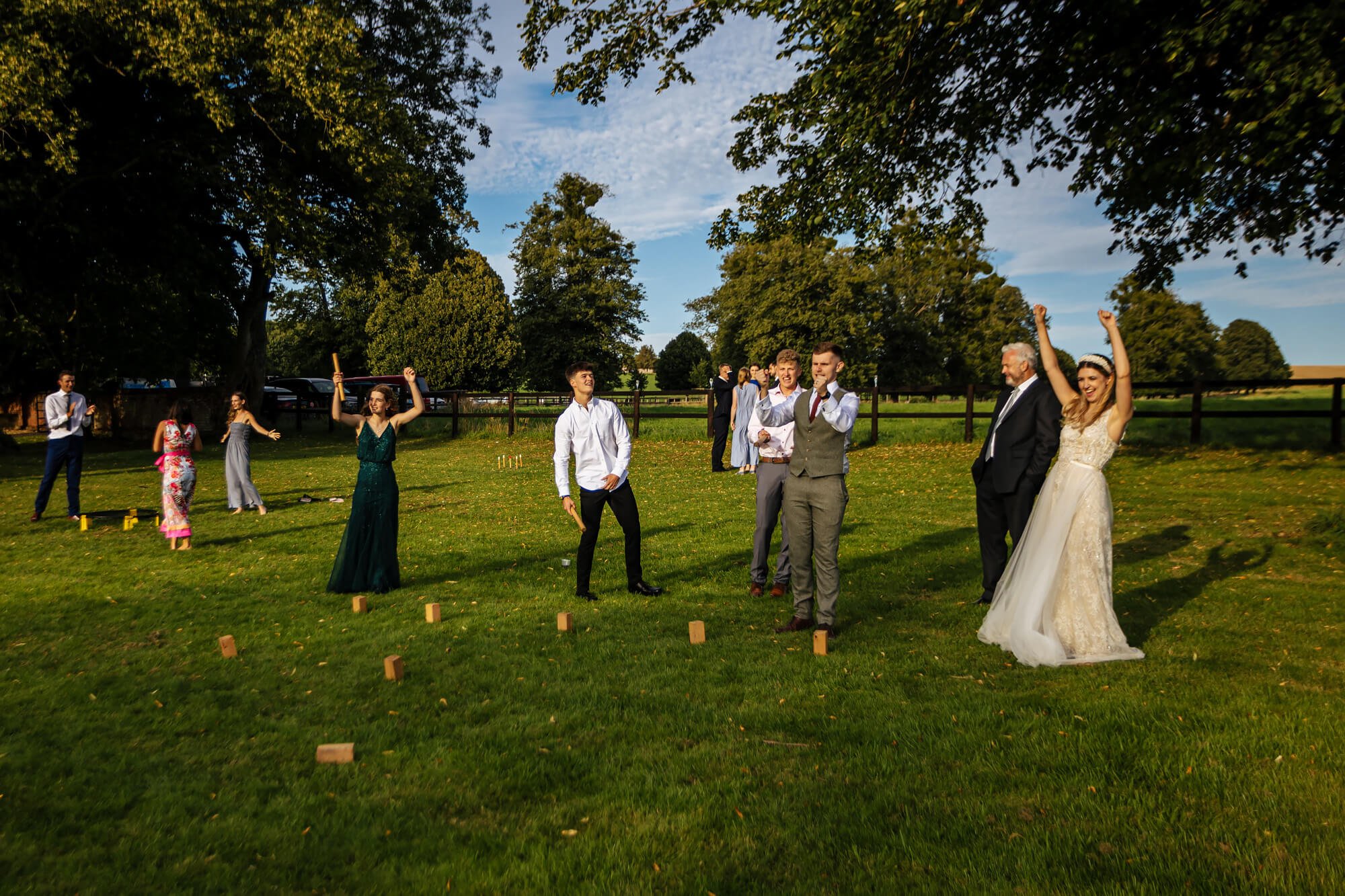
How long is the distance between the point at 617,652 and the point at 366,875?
282cm

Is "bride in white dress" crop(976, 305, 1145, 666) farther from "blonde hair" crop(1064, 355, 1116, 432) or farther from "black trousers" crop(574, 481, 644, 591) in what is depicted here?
"black trousers" crop(574, 481, 644, 591)

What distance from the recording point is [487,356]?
5006cm

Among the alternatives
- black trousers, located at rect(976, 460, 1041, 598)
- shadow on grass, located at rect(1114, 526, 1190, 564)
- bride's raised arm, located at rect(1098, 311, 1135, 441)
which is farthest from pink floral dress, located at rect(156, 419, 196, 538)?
shadow on grass, located at rect(1114, 526, 1190, 564)

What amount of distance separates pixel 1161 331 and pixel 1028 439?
58825 millimetres

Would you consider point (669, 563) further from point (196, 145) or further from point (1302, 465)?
point (196, 145)

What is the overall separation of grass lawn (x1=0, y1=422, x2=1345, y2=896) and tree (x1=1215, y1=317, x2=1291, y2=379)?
245ft

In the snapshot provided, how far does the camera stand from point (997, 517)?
7391mm

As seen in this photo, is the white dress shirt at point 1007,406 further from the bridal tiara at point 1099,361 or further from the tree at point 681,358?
the tree at point 681,358

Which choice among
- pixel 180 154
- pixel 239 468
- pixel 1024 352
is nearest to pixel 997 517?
pixel 1024 352

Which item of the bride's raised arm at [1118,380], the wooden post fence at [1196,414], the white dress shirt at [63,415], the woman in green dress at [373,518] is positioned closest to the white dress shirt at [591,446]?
the woman in green dress at [373,518]

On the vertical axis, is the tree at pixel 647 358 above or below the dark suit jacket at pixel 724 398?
above

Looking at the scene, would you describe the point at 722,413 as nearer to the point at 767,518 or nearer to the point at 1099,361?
the point at 767,518

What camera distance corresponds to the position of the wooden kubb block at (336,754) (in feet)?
13.3

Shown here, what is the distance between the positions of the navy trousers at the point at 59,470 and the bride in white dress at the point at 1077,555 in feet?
41.1
